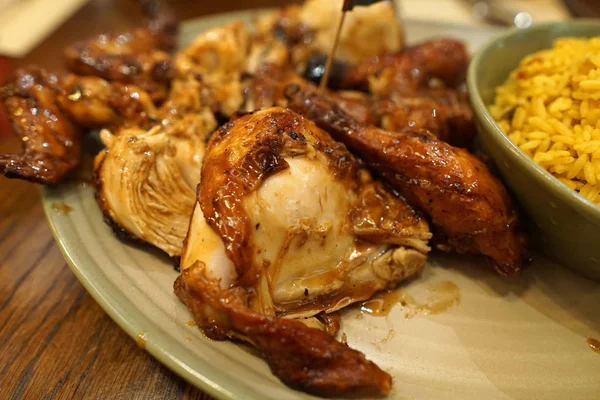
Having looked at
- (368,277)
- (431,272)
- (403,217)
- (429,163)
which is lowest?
(431,272)

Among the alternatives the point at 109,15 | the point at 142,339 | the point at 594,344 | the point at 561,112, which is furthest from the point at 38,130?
the point at 109,15

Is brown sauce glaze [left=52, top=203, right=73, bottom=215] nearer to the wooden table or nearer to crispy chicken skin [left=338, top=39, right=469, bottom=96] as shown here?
the wooden table

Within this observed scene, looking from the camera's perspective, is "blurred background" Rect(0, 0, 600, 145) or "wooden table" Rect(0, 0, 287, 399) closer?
"wooden table" Rect(0, 0, 287, 399)

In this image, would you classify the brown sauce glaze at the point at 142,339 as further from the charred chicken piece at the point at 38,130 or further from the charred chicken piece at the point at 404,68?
the charred chicken piece at the point at 404,68

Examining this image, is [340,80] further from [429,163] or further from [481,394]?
[481,394]

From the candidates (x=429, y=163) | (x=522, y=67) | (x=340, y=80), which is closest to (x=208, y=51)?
(x=340, y=80)

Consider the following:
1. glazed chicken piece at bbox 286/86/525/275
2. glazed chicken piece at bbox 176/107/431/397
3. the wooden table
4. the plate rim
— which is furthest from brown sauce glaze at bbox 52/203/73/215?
glazed chicken piece at bbox 286/86/525/275

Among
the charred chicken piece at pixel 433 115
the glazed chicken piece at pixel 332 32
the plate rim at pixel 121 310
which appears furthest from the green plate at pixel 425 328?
the glazed chicken piece at pixel 332 32
